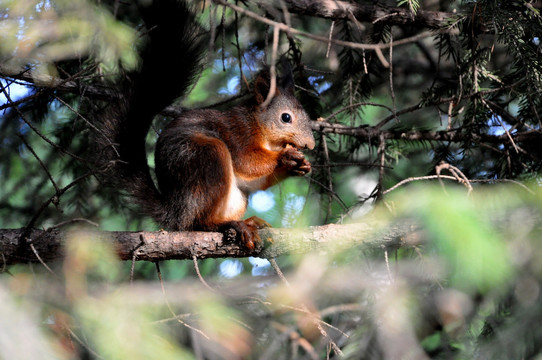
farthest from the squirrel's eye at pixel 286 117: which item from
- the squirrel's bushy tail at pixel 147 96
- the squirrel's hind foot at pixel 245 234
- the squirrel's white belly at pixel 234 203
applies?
the squirrel's hind foot at pixel 245 234

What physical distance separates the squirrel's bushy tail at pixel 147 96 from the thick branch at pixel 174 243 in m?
0.35

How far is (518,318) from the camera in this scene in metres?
0.66

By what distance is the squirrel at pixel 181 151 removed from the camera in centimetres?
191

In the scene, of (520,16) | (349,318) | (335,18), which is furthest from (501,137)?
(349,318)

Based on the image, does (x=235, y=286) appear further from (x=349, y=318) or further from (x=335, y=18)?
(x=335, y=18)

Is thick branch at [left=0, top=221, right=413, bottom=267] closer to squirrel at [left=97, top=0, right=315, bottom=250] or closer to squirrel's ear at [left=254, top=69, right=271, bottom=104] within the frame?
squirrel at [left=97, top=0, right=315, bottom=250]

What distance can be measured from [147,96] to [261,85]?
624mm

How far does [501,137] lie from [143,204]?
1.60 m

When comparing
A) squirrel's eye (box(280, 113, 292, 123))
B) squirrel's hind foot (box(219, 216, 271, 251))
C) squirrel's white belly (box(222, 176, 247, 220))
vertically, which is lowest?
squirrel's white belly (box(222, 176, 247, 220))

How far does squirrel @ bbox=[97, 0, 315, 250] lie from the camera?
6.28 ft

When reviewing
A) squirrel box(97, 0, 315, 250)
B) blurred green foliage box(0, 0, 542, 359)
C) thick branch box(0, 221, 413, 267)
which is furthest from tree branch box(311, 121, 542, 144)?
thick branch box(0, 221, 413, 267)

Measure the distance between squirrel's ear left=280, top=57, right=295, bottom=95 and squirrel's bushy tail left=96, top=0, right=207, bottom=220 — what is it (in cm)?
53

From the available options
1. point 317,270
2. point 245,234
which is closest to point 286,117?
point 245,234

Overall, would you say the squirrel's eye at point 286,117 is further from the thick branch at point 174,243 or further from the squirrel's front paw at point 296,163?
the thick branch at point 174,243
